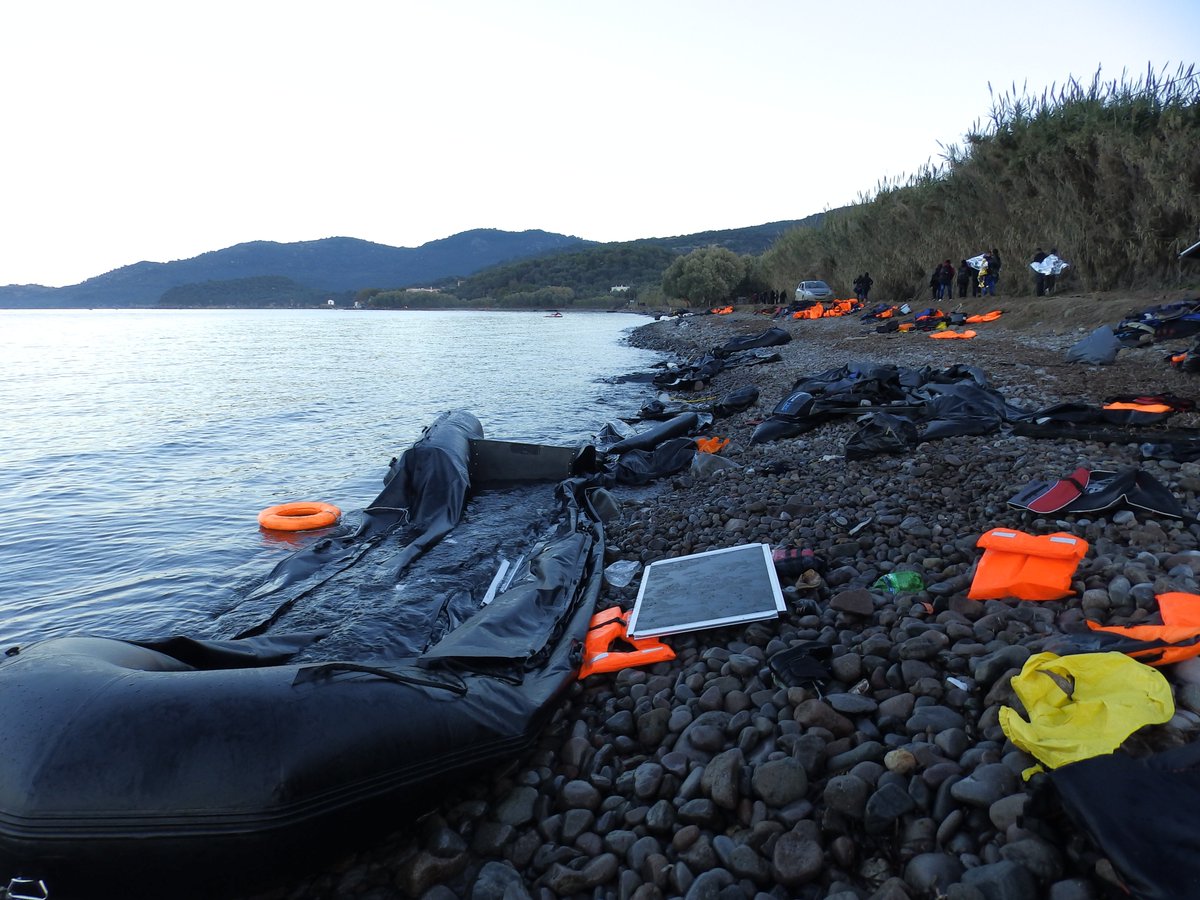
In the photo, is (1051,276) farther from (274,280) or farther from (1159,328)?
(274,280)

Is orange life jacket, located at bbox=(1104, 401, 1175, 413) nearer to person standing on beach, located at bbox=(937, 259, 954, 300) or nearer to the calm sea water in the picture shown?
the calm sea water

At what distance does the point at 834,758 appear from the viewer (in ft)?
8.98

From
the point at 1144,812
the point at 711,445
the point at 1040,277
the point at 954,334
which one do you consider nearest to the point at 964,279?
the point at 1040,277

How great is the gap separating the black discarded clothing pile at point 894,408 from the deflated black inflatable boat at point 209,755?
5252mm

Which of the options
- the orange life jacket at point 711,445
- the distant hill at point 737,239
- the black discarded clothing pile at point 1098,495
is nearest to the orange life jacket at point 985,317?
the orange life jacket at point 711,445

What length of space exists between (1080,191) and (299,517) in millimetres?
21506

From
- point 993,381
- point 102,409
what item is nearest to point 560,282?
point 102,409

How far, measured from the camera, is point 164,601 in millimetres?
6285

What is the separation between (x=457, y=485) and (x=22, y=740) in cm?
599

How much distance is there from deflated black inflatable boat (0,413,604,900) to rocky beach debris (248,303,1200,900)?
25 centimetres

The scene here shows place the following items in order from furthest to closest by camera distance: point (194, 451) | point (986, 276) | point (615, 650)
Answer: point (986, 276)
point (194, 451)
point (615, 650)

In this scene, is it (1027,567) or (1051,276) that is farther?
(1051,276)

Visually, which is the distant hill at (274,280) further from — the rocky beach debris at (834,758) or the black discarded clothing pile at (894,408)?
the rocky beach debris at (834,758)

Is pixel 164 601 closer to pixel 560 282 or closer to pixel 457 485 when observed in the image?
pixel 457 485
